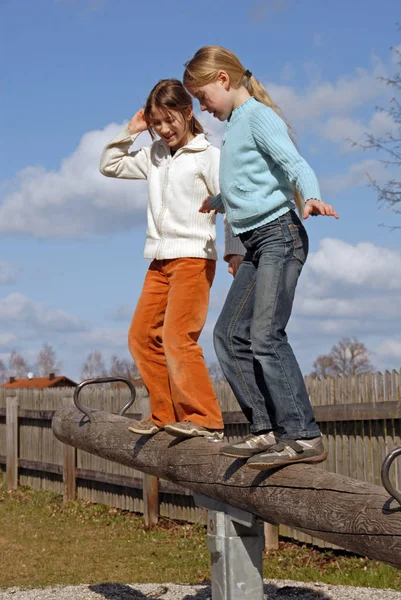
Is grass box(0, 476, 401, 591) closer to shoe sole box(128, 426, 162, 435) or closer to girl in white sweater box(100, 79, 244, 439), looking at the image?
shoe sole box(128, 426, 162, 435)

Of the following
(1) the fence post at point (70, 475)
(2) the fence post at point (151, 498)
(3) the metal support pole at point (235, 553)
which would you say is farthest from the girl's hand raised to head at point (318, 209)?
(1) the fence post at point (70, 475)

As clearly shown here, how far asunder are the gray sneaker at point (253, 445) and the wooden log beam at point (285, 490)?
16 centimetres

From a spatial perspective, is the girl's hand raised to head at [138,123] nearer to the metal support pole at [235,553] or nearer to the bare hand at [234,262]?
the bare hand at [234,262]

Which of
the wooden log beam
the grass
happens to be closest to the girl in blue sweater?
the wooden log beam

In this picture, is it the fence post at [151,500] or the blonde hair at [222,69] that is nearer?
the blonde hair at [222,69]

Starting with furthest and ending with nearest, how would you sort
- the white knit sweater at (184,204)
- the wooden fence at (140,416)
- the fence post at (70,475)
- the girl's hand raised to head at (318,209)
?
the fence post at (70,475) → the wooden fence at (140,416) → the white knit sweater at (184,204) → the girl's hand raised to head at (318,209)

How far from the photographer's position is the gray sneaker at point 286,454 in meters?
4.31

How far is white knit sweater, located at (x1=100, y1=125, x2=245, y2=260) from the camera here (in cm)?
538

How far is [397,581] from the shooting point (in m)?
7.97

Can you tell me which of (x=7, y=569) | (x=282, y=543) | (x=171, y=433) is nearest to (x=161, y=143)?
(x=171, y=433)

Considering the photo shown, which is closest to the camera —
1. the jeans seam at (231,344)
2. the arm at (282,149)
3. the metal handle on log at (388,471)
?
the metal handle on log at (388,471)

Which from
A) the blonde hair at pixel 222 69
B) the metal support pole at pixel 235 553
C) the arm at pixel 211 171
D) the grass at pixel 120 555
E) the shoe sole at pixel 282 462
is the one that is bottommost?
the grass at pixel 120 555

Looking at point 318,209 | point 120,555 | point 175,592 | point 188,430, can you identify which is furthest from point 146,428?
point 120,555

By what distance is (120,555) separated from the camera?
411 inches
